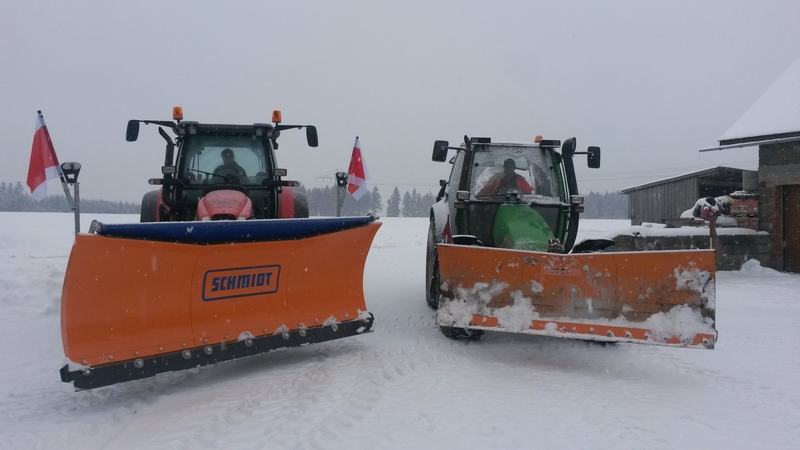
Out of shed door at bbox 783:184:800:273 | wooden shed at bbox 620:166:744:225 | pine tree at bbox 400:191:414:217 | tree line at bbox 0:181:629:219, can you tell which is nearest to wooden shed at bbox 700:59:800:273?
shed door at bbox 783:184:800:273

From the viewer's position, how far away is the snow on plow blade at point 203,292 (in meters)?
2.91

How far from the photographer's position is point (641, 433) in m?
2.64

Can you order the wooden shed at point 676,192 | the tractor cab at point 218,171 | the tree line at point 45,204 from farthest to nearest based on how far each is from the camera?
the tree line at point 45,204 < the wooden shed at point 676,192 < the tractor cab at point 218,171

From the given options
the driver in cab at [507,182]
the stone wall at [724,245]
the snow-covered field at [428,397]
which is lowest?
the snow-covered field at [428,397]

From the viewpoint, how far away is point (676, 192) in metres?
17.3

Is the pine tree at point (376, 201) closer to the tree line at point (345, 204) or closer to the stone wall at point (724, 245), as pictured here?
the tree line at point (345, 204)

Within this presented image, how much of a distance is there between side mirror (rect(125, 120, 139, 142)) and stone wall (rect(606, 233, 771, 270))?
9.12 metres

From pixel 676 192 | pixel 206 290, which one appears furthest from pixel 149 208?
pixel 676 192

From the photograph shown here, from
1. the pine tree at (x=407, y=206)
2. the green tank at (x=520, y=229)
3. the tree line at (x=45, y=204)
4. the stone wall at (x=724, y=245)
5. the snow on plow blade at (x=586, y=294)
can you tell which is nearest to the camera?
the snow on plow blade at (x=586, y=294)

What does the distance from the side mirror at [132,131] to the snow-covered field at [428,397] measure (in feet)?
7.58

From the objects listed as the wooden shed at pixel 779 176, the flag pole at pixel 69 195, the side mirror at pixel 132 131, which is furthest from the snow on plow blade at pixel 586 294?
the wooden shed at pixel 779 176

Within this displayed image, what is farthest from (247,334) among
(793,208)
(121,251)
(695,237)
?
(793,208)

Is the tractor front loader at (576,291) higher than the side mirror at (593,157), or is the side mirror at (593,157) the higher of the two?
the side mirror at (593,157)

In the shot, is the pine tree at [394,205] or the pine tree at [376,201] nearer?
the pine tree at [376,201]
